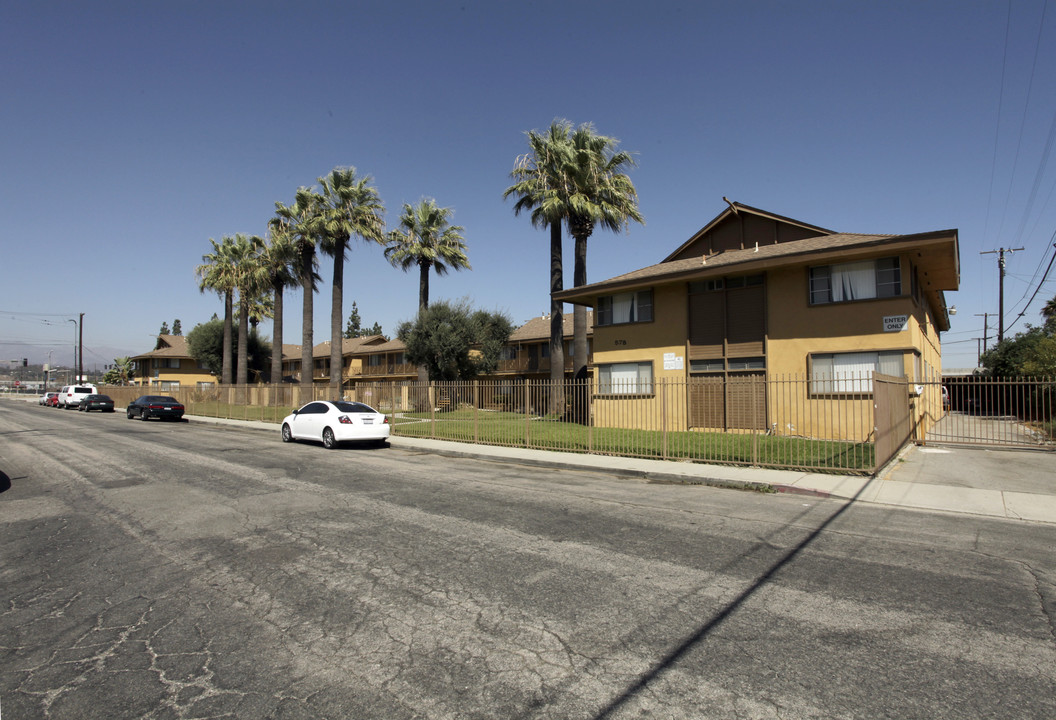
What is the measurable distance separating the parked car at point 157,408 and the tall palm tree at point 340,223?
8.08 m

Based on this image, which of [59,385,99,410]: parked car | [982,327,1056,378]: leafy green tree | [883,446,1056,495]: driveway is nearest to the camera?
[883,446,1056,495]: driveway

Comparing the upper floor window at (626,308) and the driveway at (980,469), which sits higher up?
the upper floor window at (626,308)

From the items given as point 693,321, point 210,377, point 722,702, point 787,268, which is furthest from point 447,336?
point 210,377

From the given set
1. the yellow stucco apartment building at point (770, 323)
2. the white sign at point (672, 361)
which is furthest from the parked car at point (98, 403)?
the white sign at point (672, 361)

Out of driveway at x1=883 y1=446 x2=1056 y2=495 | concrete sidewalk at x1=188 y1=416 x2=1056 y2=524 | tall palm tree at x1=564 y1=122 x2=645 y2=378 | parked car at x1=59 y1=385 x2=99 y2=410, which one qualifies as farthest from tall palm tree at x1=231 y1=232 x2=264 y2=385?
driveway at x1=883 y1=446 x2=1056 y2=495

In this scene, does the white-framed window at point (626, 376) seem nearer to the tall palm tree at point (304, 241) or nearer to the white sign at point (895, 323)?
the white sign at point (895, 323)

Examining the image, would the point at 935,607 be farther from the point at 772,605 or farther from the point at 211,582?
the point at 211,582

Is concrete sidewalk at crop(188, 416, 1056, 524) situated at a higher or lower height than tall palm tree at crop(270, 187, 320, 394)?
lower

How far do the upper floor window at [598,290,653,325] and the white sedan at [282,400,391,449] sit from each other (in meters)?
9.63

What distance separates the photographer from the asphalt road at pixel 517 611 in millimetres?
3191

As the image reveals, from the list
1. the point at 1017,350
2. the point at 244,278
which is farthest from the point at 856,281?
the point at 244,278

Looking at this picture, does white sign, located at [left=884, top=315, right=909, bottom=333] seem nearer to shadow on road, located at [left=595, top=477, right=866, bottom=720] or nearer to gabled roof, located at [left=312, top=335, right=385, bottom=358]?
shadow on road, located at [left=595, top=477, right=866, bottom=720]

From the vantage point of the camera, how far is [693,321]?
20.0m

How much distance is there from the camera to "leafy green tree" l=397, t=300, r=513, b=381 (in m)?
33.3
